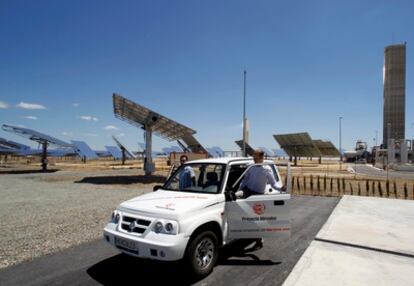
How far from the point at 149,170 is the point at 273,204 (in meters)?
23.1

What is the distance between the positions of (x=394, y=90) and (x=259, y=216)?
106 meters

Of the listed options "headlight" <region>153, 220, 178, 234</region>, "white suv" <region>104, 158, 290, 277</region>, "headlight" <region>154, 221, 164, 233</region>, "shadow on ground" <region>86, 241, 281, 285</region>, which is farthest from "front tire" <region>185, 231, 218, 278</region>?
"headlight" <region>154, 221, 164, 233</region>

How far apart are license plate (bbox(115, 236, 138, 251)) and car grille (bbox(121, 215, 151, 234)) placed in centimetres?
16

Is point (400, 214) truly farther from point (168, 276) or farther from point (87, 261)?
point (87, 261)

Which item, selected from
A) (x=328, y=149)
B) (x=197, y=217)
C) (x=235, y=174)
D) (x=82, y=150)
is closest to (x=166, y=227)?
(x=197, y=217)

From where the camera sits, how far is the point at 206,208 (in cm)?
536

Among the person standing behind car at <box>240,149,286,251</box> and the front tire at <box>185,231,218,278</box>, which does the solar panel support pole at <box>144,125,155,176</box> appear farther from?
the front tire at <box>185,231,218,278</box>

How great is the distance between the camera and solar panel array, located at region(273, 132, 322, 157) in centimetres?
5584

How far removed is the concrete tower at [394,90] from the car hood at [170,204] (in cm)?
10072

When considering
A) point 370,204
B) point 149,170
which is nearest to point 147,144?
point 149,170

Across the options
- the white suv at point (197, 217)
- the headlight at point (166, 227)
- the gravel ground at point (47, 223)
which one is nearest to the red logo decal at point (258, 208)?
the white suv at point (197, 217)

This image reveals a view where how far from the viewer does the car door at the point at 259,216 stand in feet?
19.3

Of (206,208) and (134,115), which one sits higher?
(134,115)

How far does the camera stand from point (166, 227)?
4840mm
